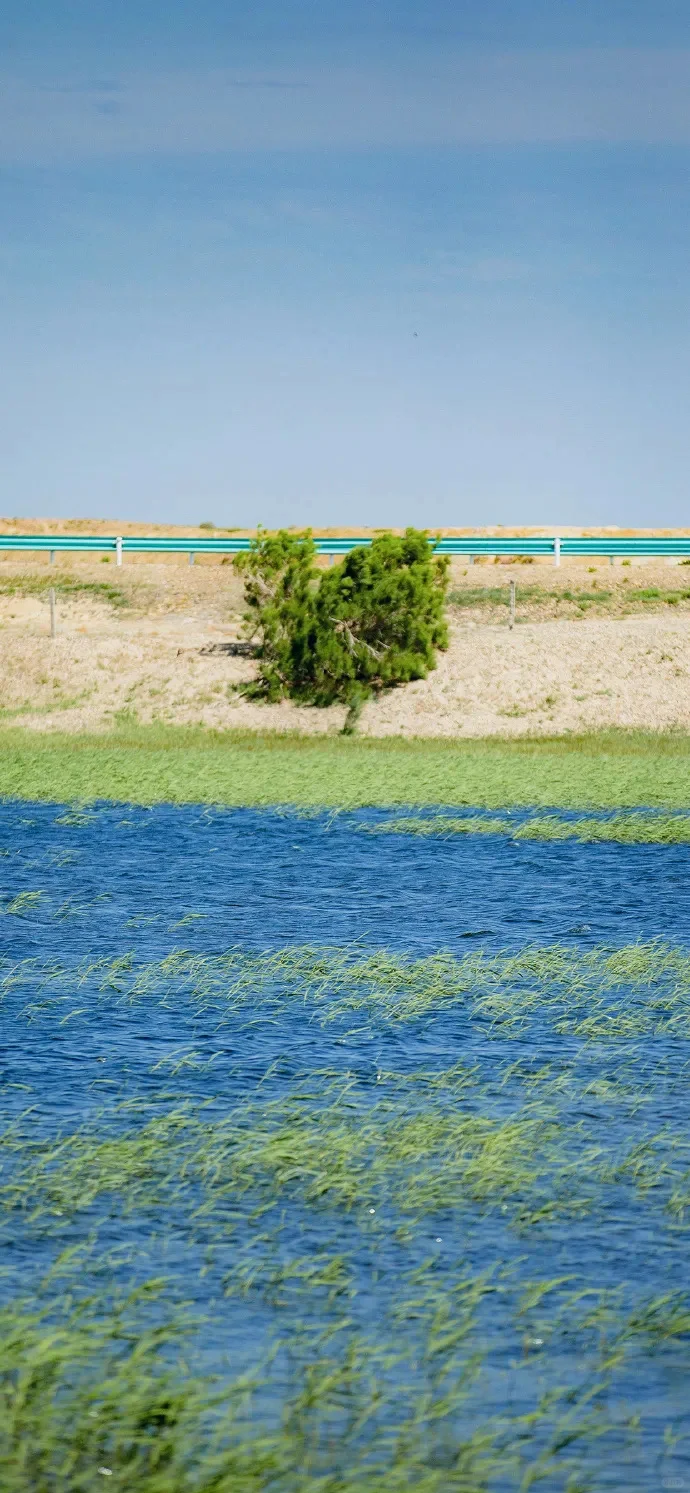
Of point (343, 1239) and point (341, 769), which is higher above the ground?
point (343, 1239)

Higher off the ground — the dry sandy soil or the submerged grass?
the dry sandy soil

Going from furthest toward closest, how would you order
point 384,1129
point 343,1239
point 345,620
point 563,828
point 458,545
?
point 458,545, point 345,620, point 563,828, point 384,1129, point 343,1239

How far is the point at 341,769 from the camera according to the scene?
36.3 meters

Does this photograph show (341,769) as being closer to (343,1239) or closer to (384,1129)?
(384,1129)

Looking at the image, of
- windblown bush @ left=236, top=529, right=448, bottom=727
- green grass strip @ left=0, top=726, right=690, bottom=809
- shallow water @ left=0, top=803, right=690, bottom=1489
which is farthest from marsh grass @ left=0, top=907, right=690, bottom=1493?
windblown bush @ left=236, top=529, right=448, bottom=727

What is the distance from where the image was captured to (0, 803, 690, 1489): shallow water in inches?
317

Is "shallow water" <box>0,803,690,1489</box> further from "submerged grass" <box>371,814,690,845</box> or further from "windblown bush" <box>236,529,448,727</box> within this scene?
"windblown bush" <box>236,529,448,727</box>

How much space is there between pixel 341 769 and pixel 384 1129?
2500cm

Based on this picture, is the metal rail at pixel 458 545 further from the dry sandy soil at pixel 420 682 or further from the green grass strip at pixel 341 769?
the green grass strip at pixel 341 769

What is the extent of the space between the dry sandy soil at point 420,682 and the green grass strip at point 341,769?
1.72 m

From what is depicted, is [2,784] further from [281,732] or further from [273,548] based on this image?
[273,548]

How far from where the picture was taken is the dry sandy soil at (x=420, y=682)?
147 feet

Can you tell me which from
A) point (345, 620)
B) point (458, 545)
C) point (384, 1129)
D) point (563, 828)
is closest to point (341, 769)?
point (563, 828)

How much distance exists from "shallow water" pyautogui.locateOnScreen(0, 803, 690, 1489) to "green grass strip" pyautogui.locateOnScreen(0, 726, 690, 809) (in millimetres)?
9795
